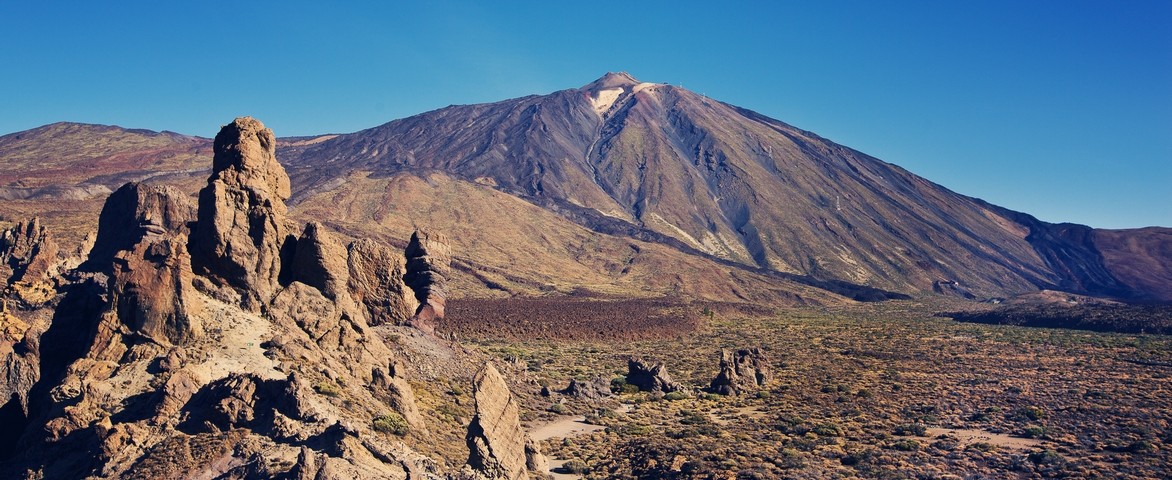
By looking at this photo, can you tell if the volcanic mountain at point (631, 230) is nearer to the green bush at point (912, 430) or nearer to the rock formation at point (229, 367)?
the rock formation at point (229, 367)

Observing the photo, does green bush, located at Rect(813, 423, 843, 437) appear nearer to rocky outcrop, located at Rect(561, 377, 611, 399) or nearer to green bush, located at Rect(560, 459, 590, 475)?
green bush, located at Rect(560, 459, 590, 475)

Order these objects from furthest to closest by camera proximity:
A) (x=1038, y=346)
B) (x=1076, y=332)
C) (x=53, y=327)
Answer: (x=1076, y=332), (x=1038, y=346), (x=53, y=327)

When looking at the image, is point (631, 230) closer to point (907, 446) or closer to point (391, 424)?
point (907, 446)

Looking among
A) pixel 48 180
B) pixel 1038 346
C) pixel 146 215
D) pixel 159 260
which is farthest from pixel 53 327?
pixel 48 180

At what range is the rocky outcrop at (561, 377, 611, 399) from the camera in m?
39.4

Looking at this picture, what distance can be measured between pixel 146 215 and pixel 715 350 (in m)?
40.5

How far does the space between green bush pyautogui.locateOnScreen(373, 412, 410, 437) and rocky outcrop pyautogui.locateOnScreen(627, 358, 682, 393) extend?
20.1m

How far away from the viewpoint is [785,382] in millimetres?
46562

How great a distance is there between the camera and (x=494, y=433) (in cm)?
2022

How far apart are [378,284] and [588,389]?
11.6 m

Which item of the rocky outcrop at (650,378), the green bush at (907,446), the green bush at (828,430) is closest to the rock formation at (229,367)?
the rocky outcrop at (650,378)

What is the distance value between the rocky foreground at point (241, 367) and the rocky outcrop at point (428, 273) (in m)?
0.99

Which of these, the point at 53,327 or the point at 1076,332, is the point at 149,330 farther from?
the point at 1076,332

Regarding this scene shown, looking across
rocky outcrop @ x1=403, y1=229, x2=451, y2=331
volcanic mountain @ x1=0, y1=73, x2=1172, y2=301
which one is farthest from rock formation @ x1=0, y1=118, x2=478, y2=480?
volcanic mountain @ x1=0, y1=73, x2=1172, y2=301
